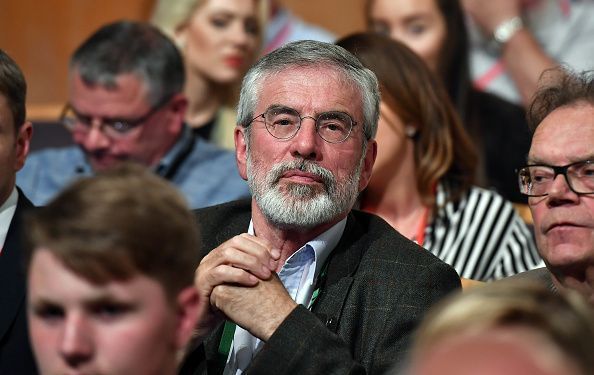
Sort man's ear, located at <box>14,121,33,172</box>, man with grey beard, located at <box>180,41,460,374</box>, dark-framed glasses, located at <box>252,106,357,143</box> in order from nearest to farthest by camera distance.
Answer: man with grey beard, located at <box>180,41,460,374</box>, dark-framed glasses, located at <box>252,106,357,143</box>, man's ear, located at <box>14,121,33,172</box>

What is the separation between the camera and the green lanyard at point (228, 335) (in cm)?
240

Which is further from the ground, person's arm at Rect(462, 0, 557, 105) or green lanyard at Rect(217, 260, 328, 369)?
green lanyard at Rect(217, 260, 328, 369)

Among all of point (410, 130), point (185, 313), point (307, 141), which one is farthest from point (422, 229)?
point (185, 313)

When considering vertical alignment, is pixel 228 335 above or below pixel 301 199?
below

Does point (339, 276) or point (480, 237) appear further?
point (480, 237)

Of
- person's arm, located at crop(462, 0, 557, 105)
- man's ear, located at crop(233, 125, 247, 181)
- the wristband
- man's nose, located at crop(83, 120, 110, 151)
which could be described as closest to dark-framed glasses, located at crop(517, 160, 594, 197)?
man's ear, located at crop(233, 125, 247, 181)

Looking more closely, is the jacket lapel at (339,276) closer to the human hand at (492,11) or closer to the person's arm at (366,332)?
the person's arm at (366,332)

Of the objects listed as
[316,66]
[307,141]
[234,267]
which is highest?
[316,66]

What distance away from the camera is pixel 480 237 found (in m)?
3.45

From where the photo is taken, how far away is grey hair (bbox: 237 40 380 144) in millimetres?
2518

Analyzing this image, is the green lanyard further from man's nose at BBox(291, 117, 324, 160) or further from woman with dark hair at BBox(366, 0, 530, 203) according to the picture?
woman with dark hair at BBox(366, 0, 530, 203)

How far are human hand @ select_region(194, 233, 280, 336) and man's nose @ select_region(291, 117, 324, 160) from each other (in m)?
0.25

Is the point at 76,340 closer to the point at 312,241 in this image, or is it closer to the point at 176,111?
the point at 312,241

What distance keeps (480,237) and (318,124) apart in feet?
3.67
